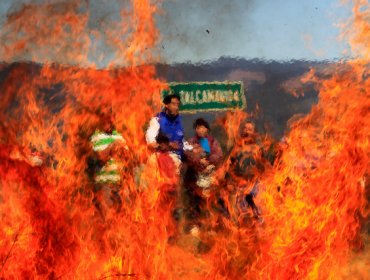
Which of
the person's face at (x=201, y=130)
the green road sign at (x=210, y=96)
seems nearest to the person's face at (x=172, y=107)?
the person's face at (x=201, y=130)

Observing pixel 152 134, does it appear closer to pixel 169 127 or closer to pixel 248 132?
pixel 169 127

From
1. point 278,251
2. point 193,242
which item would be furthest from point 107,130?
point 278,251

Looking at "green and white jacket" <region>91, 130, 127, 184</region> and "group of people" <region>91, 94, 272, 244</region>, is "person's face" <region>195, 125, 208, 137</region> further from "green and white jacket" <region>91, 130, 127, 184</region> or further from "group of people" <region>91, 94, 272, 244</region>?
"green and white jacket" <region>91, 130, 127, 184</region>

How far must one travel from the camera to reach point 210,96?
1007 centimetres

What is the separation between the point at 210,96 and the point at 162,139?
3.20 metres

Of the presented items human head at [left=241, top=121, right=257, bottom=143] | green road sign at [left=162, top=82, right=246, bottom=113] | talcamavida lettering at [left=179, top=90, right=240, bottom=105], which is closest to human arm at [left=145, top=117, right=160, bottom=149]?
human head at [left=241, top=121, right=257, bottom=143]

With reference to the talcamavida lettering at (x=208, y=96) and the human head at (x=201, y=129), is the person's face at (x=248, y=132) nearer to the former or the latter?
the human head at (x=201, y=129)

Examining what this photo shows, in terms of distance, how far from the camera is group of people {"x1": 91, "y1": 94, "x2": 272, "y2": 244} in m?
7.05

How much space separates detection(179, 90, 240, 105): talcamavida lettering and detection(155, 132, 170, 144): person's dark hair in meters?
3.02

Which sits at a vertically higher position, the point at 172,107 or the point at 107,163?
the point at 172,107

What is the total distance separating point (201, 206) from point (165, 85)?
3053 mm

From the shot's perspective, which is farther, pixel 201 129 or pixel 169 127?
pixel 201 129

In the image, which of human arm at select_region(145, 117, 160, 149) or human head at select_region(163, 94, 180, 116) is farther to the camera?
human head at select_region(163, 94, 180, 116)

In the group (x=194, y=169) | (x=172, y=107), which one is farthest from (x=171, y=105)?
(x=194, y=169)
